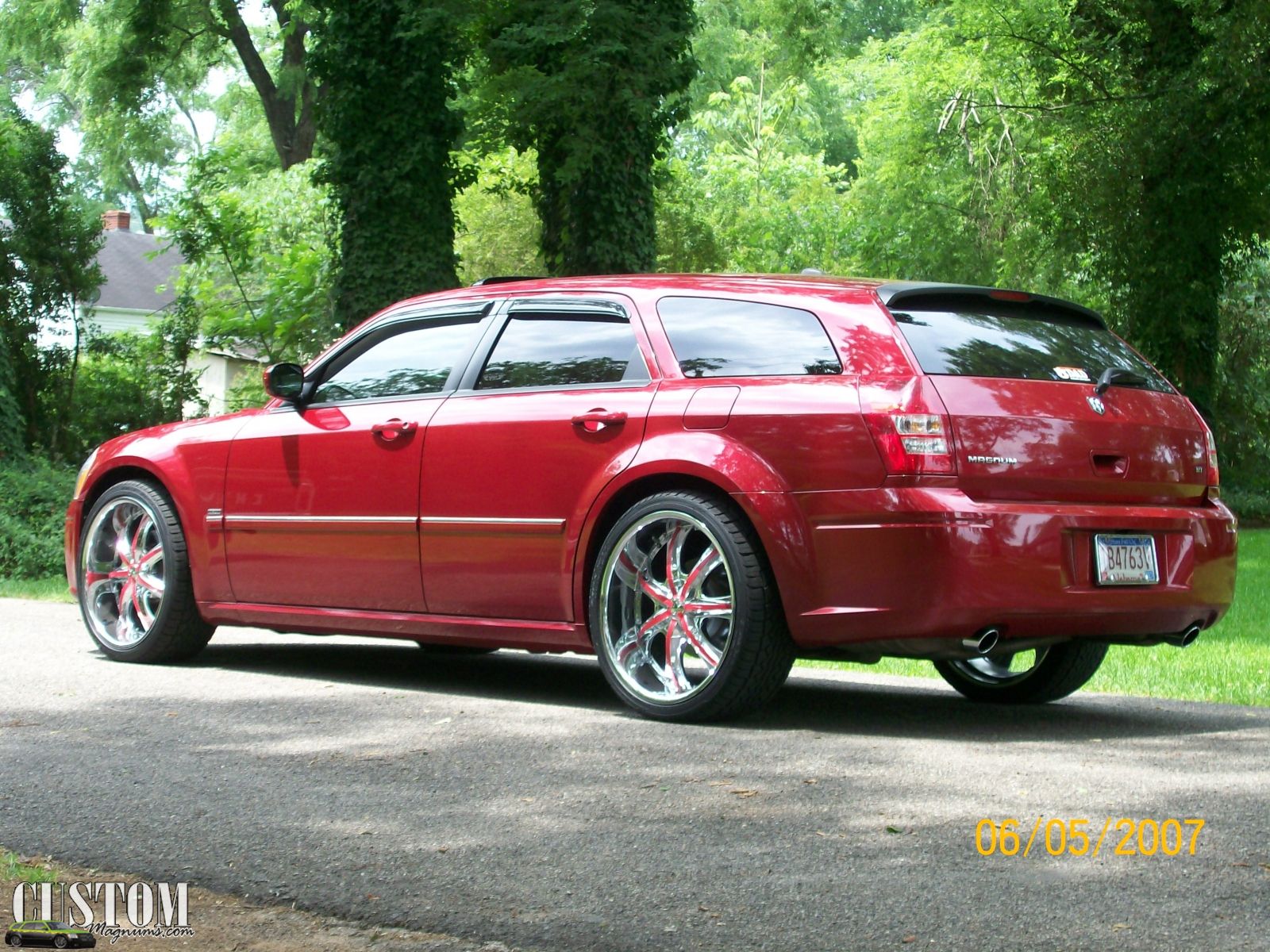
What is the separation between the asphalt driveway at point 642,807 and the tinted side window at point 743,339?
1340 millimetres

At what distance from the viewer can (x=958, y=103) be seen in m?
28.5

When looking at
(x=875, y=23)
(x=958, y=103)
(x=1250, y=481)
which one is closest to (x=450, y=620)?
(x=958, y=103)

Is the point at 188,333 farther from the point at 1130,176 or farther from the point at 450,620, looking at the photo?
the point at 450,620

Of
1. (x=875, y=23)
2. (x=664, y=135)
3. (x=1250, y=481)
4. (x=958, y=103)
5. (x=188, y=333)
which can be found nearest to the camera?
(x=664, y=135)

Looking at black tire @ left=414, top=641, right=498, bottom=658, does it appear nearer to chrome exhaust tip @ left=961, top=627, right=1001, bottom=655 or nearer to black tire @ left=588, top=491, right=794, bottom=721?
black tire @ left=588, top=491, right=794, bottom=721

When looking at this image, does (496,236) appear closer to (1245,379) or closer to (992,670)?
(1245,379)

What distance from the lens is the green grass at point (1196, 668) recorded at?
8.12 metres

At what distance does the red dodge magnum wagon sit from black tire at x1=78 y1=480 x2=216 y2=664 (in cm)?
24

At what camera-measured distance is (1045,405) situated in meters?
6.08

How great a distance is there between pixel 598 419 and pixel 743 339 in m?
0.63

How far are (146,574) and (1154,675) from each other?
5.15 meters

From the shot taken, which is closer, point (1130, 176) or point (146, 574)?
point (146, 574)

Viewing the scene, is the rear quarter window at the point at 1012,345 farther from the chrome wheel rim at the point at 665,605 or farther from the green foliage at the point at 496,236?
the green foliage at the point at 496,236

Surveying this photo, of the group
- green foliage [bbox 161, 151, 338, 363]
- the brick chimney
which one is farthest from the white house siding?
green foliage [bbox 161, 151, 338, 363]
